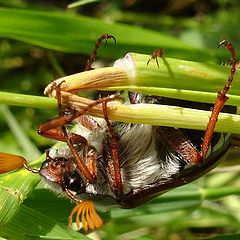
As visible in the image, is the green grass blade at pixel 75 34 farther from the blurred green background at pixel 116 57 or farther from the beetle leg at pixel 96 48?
the beetle leg at pixel 96 48

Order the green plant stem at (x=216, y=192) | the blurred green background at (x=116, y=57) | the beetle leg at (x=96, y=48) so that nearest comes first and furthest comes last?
the beetle leg at (x=96, y=48) < the blurred green background at (x=116, y=57) < the green plant stem at (x=216, y=192)

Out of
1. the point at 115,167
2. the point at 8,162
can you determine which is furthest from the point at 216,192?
the point at 8,162

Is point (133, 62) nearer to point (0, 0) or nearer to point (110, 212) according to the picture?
point (110, 212)

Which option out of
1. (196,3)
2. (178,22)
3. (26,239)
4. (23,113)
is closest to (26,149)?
(23,113)

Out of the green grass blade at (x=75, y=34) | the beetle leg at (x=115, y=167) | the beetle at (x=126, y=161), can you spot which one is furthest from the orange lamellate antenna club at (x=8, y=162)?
the green grass blade at (x=75, y=34)

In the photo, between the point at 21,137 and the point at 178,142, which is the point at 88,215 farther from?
the point at 21,137

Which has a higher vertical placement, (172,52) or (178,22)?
(178,22)

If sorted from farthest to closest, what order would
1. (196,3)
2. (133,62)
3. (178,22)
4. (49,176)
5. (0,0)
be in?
(196,3) → (178,22) → (0,0) → (49,176) → (133,62)
